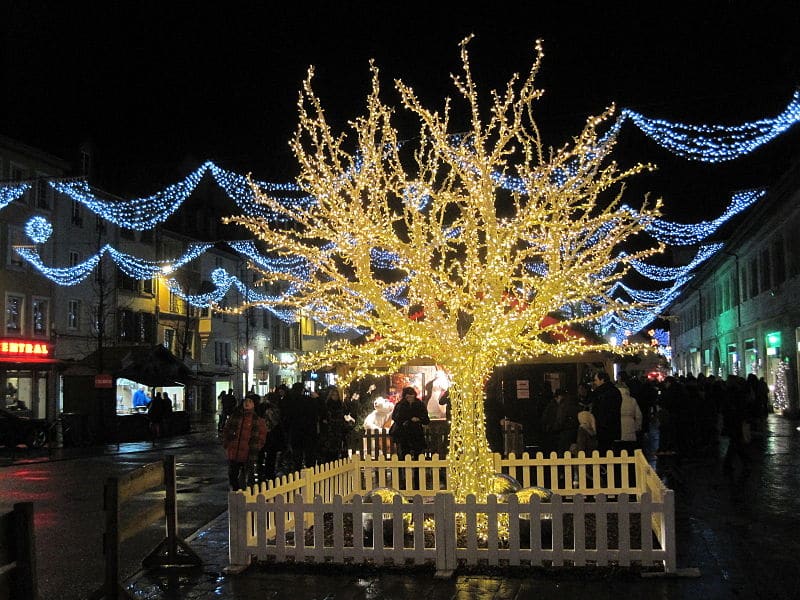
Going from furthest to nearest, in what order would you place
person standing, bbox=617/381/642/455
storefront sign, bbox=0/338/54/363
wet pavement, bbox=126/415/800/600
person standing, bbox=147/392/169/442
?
storefront sign, bbox=0/338/54/363, person standing, bbox=147/392/169/442, person standing, bbox=617/381/642/455, wet pavement, bbox=126/415/800/600

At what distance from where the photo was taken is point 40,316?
3644 cm

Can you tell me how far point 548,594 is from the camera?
6.95m

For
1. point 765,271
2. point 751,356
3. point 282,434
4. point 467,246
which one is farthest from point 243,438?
point 751,356

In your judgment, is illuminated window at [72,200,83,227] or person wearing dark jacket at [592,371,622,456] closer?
person wearing dark jacket at [592,371,622,456]

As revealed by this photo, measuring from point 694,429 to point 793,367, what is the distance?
1179 cm

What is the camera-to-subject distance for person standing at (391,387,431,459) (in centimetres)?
1423

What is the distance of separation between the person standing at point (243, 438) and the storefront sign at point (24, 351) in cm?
2327

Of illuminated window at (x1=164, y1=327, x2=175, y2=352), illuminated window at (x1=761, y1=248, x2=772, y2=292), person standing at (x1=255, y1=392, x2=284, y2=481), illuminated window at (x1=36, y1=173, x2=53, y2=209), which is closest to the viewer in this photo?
person standing at (x1=255, y1=392, x2=284, y2=481)

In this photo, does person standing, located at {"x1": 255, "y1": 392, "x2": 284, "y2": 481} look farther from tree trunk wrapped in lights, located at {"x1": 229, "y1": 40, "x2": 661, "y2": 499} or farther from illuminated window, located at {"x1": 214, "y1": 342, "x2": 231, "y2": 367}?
illuminated window, located at {"x1": 214, "y1": 342, "x2": 231, "y2": 367}

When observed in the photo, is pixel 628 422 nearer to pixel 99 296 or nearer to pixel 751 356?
pixel 751 356

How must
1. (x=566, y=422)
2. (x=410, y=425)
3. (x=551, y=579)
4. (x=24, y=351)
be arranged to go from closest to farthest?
(x=551, y=579) < (x=566, y=422) < (x=410, y=425) < (x=24, y=351)

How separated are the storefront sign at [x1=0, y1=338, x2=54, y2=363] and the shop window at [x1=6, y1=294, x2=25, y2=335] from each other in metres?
0.98

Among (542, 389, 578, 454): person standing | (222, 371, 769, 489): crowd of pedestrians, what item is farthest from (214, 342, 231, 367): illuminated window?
(542, 389, 578, 454): person standing

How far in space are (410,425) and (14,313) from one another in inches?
1044
